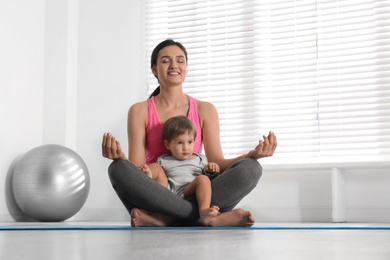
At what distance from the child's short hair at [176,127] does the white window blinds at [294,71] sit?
1.29 metres

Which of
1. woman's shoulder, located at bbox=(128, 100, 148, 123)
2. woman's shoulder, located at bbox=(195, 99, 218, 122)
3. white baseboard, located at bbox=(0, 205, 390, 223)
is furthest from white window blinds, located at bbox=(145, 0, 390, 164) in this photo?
woman's shoulder, located at bbox=(128, 100, 148, 123)

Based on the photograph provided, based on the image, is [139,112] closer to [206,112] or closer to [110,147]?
[206,112]

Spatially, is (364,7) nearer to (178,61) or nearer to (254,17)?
(254,17)

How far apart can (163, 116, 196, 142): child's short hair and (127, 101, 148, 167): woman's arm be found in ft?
0.51

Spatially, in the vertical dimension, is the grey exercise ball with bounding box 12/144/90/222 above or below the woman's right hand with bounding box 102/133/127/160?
below

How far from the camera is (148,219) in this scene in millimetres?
1974

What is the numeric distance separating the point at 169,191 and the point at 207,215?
198mm

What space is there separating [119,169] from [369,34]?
2006 mm

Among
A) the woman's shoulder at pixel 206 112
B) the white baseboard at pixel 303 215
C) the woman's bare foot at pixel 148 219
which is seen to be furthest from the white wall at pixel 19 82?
the woman's bare foot at pixel 148 219

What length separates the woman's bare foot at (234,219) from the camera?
1827 mm

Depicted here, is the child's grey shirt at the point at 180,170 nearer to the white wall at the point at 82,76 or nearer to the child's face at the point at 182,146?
the child's face at the point at 182,146

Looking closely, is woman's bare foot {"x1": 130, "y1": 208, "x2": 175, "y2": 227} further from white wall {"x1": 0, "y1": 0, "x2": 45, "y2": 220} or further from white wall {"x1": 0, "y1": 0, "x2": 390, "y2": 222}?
white wall {"x1": 0, "y1": 0, "x2": 45, "y2": 220}

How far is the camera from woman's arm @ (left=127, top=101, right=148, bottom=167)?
2.31m

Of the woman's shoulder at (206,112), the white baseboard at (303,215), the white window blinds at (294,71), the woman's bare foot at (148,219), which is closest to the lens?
the woman's bare foot at (148,219)
